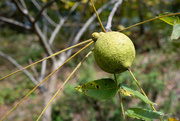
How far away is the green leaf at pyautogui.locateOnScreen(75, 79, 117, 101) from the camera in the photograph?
846mm

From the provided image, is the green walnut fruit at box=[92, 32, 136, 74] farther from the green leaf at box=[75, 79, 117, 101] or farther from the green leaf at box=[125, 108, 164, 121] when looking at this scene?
the green leaf at box=[125, 108, 164, 121]

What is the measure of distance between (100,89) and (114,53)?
224 mm

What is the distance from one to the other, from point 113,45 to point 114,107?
9.04 feet

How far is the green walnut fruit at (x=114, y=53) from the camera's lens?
800 millimetres

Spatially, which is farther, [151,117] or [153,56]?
[153,56]

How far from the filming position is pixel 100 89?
2.84 feet

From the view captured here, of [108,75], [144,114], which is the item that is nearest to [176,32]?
[144,114]

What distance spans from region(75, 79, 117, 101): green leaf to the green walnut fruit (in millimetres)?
93

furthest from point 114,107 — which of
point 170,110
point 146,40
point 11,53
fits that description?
point 11,53

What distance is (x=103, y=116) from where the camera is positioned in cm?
315

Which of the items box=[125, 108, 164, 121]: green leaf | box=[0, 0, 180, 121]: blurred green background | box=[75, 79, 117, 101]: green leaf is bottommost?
box=[0, 0, 180, 121]: blurred green background

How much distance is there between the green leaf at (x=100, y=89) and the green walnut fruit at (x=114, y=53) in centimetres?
9

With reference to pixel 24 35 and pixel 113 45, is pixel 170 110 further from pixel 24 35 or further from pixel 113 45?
pixel 24 35

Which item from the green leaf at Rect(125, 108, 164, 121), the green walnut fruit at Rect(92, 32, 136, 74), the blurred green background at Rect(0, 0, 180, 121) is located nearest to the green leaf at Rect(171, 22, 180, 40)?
the green walnut fruit at Rect(92, 32, 136, 74)
